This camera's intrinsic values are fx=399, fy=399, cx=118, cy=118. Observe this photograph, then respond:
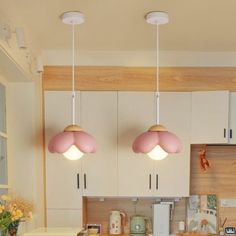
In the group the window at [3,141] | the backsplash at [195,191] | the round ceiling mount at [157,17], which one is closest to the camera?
the round ceiling mount at [157,17]

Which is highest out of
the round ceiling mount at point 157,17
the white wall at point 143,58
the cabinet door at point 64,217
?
the round ceiling mount at point 157,17

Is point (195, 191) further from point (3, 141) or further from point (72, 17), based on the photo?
point (72, 17)

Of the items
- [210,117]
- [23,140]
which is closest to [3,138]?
[23,140]

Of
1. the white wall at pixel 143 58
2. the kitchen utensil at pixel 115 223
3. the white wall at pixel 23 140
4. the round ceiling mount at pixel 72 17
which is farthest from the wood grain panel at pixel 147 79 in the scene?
the kitchen utensil at pixel 115 223

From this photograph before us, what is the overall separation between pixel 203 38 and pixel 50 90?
1424 mm

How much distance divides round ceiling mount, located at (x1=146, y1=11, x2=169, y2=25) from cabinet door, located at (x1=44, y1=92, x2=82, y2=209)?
48.8 inches

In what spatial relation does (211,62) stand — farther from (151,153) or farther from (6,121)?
(6,121)

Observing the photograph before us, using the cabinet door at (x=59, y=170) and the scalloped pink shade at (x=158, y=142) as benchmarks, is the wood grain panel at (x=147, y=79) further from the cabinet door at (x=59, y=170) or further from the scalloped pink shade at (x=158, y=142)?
the scalloped pink shade at (x=158, y=142)

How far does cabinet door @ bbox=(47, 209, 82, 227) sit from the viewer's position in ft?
11.9

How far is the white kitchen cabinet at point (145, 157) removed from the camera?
3.64 meters

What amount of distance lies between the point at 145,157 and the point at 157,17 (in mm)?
1438

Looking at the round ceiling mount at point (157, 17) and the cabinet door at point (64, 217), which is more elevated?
the round ceiling mount at point (157, 17)

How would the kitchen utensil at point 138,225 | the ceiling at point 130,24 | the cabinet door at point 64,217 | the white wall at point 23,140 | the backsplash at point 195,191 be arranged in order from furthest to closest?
1. the backsplash at point 195,191
2. the kitchen utensil at point 138,225
3. the cabinet door at point 64,217
4. the white wall at point 23,140
5. the ceiling at point 130,24

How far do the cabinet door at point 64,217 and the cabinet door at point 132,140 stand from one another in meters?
0.44
